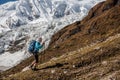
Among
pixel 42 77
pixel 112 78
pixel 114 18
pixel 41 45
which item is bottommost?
pixel 112 78

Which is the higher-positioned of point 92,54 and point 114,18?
point 114,18

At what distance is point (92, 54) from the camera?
34.1 m

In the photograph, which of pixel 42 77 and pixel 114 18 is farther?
pixel 114 18

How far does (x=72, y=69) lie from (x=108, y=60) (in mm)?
3245

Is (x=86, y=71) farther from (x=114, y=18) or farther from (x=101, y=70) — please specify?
(x=114, y=18)

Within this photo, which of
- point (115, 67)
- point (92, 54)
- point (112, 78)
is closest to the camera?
point (112, 78)

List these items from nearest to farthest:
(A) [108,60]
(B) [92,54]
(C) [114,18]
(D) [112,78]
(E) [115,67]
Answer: (D) [112,78], (E) [115,67], (A) [108,60], (B) [92,54], (C) [114,18]

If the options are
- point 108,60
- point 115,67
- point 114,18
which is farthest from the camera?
point 114,18

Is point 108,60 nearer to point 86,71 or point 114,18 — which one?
point 86,71

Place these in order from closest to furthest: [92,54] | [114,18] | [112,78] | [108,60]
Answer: [112,78] → [108,60] → [92,54] → [114,18]

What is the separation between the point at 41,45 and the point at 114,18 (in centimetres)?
16029

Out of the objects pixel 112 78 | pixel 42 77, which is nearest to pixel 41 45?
pixel 42 77

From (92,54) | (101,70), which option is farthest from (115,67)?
(92,54)

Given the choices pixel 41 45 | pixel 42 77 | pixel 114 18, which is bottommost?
pixel 42 77
